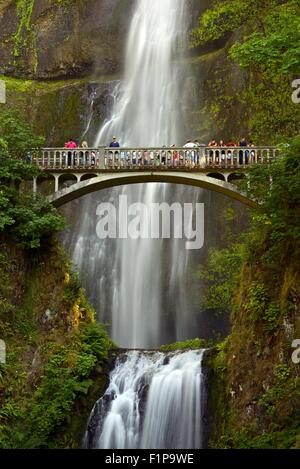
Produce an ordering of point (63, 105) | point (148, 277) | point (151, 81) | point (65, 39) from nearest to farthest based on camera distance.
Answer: point (148, 277) → point (151, 81) → point (63, 105) → point (65, 39)

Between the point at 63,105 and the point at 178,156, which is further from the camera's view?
the point at 63,105

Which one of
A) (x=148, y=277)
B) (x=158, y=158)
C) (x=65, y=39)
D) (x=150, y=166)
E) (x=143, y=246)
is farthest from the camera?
(x=65, y=39)

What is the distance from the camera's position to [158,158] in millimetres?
24344

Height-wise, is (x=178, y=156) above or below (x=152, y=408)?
above

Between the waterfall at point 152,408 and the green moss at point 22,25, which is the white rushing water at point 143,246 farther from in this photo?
the waterfall at point 152,408

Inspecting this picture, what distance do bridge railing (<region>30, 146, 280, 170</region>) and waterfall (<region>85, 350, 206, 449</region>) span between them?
662 centimetres

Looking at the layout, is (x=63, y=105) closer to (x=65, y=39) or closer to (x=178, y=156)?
(x=65, y=39)

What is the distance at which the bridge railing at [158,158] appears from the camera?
2394 cm

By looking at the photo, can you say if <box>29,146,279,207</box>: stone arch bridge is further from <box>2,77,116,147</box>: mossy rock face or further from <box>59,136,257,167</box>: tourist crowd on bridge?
<box>2,77,116,147</box>: mossy rock face

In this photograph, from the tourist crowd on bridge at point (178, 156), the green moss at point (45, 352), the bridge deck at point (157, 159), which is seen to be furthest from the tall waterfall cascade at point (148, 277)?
the tourist crowd on bridge at point (178, 156)

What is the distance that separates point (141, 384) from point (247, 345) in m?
3.82

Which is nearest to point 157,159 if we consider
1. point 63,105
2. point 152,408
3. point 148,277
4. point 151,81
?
point 152,408

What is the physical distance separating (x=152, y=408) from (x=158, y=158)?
8764 mm

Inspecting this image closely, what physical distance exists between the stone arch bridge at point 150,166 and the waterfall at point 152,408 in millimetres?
6209
